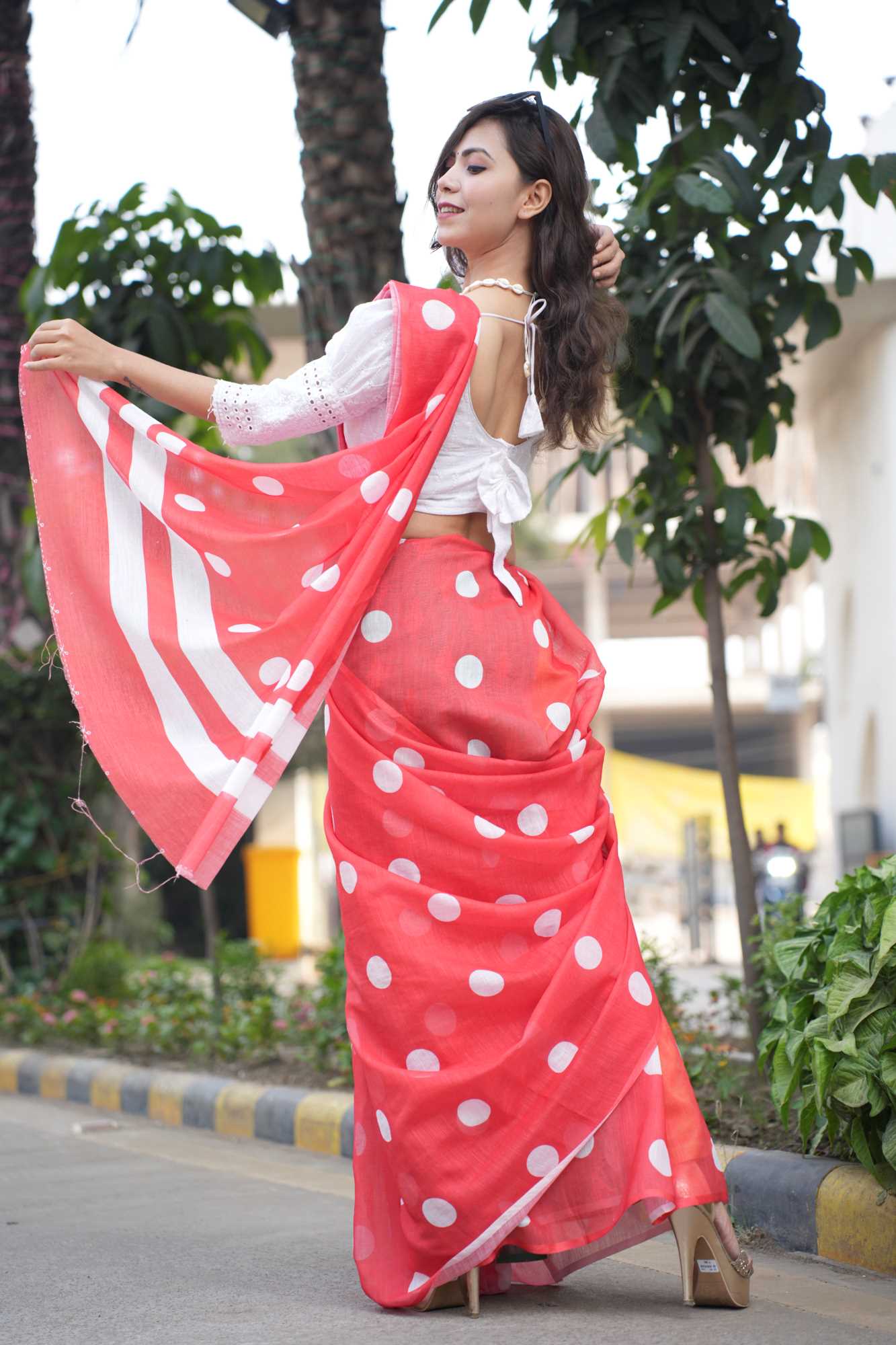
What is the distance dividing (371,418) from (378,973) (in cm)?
98

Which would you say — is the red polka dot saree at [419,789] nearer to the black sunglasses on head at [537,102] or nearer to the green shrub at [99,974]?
the black sunglasses on head at [537,102]

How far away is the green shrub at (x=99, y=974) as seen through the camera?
302 inches

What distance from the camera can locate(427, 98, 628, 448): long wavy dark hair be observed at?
3.00 m

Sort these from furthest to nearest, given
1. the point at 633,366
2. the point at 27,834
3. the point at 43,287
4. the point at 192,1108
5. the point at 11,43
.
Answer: the point at 11,43 < the point at 27,834 < the point at 43,287 < the point at 192,1108 < the point at 633,366

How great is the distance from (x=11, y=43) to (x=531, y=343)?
6558 mm

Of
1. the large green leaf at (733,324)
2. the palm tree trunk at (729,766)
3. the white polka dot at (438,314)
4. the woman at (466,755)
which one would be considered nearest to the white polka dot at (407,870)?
the woman at (466,755)

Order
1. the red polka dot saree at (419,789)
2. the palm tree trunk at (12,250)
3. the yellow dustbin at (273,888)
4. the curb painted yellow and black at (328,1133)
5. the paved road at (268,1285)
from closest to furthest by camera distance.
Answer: the paved road at (268,1285)
the red polka dot saree at (419,789)
the curb painted yellow and black at (328,1133)
the palm tree trunk at (12,250)
the yellow dustbin at (273,888)

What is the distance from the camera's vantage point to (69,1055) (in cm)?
680

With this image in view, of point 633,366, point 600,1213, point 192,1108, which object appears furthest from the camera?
point 192,1108

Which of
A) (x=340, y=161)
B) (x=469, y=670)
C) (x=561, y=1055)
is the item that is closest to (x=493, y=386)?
(x=469, y=670)

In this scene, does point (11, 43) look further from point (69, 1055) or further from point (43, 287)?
point (69, 1055)

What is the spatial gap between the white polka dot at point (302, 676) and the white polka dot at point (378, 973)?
1.56ft

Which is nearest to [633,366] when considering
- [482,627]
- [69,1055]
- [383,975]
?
[482,627]

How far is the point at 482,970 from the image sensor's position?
9.04 ft
